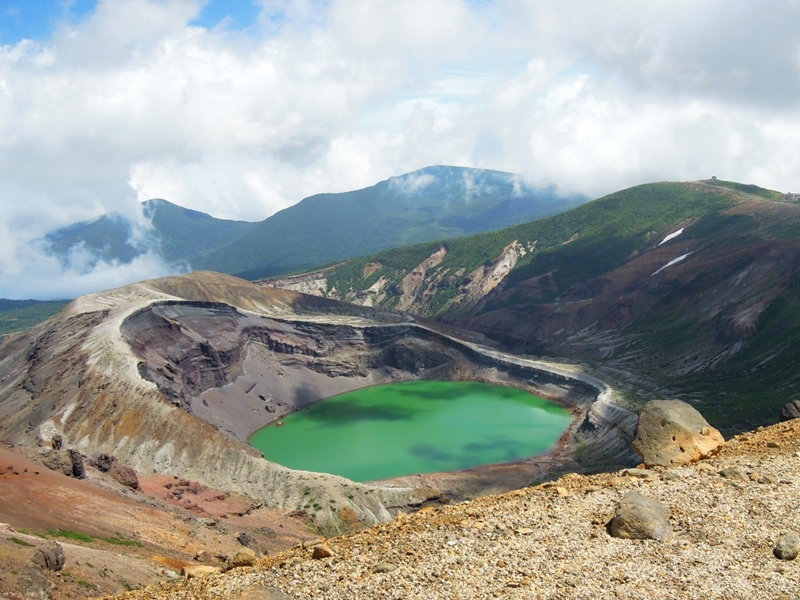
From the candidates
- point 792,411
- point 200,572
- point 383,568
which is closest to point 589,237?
point 792,411

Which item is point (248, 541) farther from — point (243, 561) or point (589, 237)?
point (589, 237)

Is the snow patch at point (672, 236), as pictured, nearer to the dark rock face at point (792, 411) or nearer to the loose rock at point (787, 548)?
the dark rock face at point (792, 411)

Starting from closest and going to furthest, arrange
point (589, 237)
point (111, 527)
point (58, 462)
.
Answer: point (111, 527)
point (58, 462)
point (589, 237)

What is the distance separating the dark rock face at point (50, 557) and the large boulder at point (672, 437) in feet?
65.2

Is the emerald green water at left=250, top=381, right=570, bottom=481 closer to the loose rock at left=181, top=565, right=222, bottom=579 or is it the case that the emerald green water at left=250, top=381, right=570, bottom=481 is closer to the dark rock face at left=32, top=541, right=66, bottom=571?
the dark rock face at left=32, top=541, right=66, bottom=571

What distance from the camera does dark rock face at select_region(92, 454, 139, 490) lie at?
49.4 meters

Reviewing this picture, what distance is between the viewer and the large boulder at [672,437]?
22094mm

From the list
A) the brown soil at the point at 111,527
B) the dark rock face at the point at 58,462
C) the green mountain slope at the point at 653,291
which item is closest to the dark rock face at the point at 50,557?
the brown soil at the point at 111,527

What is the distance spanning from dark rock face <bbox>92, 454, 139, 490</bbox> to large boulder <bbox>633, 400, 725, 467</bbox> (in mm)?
39664

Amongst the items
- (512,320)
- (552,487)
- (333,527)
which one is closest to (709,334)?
(512,320)

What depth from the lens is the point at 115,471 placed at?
1965 inches

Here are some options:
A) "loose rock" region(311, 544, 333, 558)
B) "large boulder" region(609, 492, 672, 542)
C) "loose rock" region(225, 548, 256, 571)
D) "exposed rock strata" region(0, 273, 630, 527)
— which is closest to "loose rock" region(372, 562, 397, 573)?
"loose rock" region(311, 544, 333, 558)

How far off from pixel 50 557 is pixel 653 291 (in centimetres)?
11907

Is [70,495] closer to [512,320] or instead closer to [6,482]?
[6,482]
